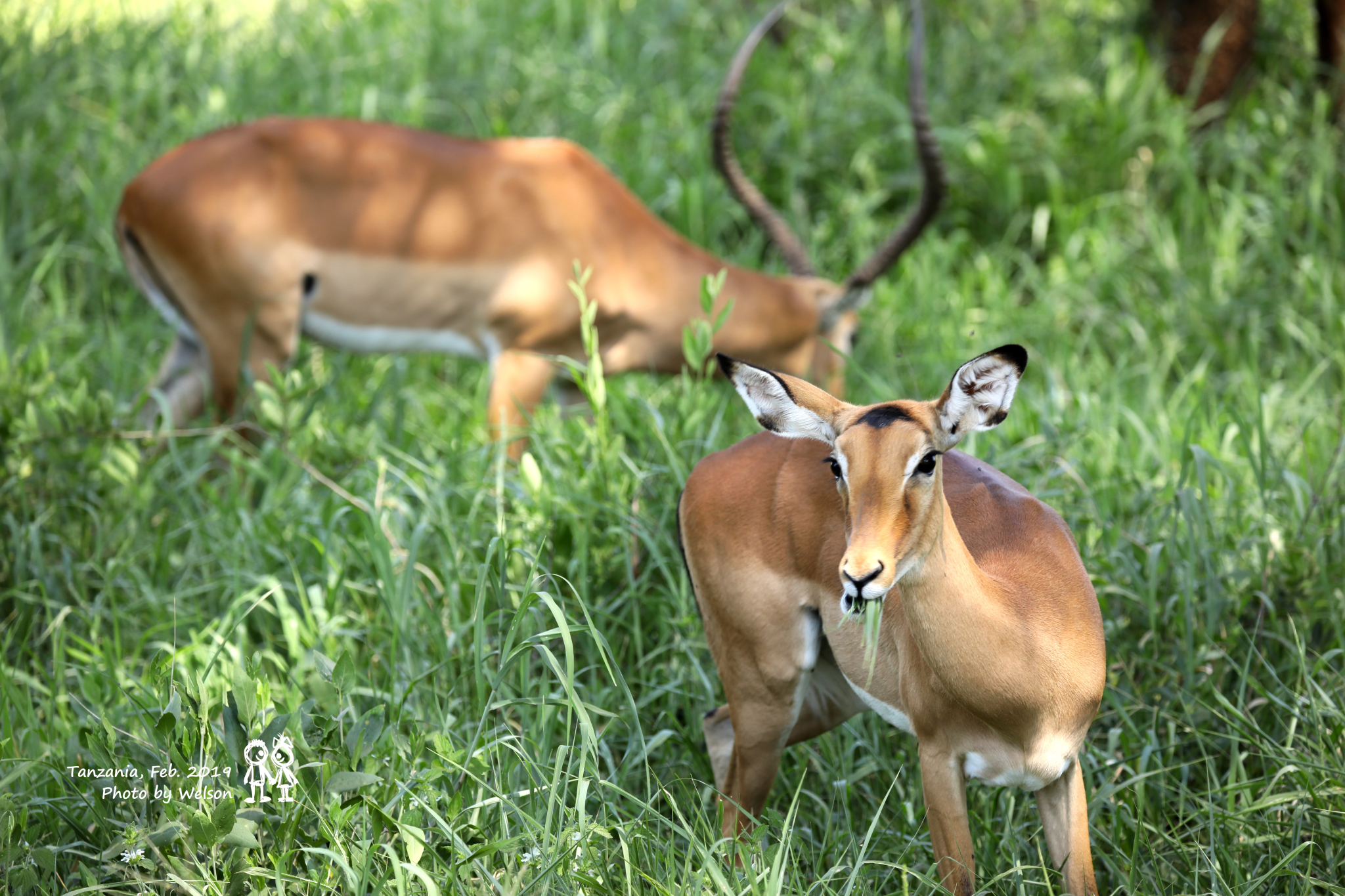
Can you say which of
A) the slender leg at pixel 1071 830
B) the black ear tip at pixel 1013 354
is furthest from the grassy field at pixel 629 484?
the black ear tip at pixel 1013 354

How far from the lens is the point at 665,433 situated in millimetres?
3672

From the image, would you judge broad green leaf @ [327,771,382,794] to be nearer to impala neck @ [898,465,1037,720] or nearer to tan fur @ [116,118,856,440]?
impala neck @ [898,465,1037,720]

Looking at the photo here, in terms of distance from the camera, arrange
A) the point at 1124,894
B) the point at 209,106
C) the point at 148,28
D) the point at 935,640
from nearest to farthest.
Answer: the point at 935,640 → the point at 1124,894 → the point at 209,106 → the point at 148,28

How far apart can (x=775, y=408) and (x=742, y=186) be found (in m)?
3.40

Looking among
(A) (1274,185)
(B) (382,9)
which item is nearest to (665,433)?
(A) (1274,185)

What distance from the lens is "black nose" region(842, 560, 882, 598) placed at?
6.44ft

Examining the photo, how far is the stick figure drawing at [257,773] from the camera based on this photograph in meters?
2.30

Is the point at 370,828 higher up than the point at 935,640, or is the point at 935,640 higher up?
the point at 935,640

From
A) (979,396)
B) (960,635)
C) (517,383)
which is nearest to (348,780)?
(960,635)

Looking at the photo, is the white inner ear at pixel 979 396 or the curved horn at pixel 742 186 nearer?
the white inner ear at pixel 979 396

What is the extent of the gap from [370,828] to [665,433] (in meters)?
1.63

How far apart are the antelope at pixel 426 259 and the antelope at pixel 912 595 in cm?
209

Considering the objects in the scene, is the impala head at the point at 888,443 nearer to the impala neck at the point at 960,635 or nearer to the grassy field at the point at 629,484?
the impala neck at the point at 960,635

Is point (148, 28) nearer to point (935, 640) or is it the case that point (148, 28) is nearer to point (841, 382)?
point (841, 382)
